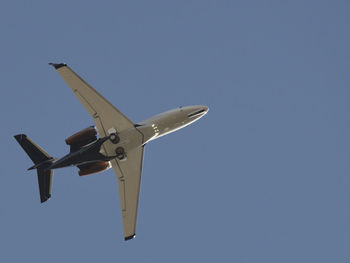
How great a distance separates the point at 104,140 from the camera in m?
58.6

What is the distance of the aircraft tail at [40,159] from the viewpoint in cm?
6056

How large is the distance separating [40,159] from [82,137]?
235 inches

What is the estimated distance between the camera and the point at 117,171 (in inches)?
2442

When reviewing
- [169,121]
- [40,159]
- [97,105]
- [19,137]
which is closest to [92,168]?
[40,159]

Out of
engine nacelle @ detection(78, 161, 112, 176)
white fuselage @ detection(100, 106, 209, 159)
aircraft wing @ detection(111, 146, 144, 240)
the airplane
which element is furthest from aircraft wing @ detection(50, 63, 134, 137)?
aircraft wing @ detection(111, 146, 144, 240)

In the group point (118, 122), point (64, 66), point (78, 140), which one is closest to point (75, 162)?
point (78, 140)

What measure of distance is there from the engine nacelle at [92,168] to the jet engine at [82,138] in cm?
292

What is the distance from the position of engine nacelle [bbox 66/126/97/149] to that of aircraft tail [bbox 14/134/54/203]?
4091 millimetres

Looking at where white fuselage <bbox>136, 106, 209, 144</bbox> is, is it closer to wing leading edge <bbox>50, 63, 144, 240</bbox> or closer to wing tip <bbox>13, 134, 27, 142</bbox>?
wing leading edge <bbox>50, 63, 144, 240</bbox>

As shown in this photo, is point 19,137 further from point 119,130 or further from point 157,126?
point 157,126

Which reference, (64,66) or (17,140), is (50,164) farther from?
(64,66)

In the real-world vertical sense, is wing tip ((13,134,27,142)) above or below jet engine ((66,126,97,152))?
above

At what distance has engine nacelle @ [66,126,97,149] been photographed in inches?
2293

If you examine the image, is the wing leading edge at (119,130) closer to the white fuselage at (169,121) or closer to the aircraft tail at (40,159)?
the white fuselage at (169,121)
